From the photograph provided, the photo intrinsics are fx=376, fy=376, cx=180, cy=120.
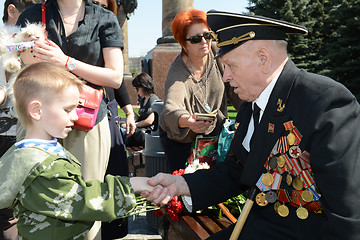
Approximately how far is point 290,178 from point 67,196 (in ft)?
3.71

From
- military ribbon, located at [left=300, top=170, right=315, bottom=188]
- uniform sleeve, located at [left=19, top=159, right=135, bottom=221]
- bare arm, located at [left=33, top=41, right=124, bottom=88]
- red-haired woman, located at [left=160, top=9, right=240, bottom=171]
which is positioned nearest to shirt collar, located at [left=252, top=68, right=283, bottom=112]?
military ribbon, located at [left=300, top=170, right=315, bottom=188]

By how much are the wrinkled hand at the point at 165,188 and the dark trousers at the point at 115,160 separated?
781mm

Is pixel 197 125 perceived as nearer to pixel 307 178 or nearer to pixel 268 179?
pixel 268 179

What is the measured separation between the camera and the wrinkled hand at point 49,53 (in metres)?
2.46

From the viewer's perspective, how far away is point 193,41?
360 centimetres

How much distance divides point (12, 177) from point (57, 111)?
0.42 metres

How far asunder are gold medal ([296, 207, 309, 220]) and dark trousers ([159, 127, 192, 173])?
1.97 metres

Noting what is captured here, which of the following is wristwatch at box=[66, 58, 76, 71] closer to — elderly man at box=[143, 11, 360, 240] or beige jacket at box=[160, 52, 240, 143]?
elderly man at box=[143, 11, 360, 240]

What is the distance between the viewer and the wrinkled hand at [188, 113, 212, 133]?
3.31 meters

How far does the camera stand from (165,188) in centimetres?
247

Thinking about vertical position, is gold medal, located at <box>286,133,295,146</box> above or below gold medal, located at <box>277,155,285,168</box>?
above

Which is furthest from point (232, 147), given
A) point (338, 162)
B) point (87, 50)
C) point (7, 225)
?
point (7, 225)

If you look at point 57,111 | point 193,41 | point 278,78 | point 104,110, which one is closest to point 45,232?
point 57,111

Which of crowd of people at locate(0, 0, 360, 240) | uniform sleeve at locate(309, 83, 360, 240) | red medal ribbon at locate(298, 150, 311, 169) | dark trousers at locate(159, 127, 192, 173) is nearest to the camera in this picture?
uniform sleeve at locate(309, 83, 360, 240)
